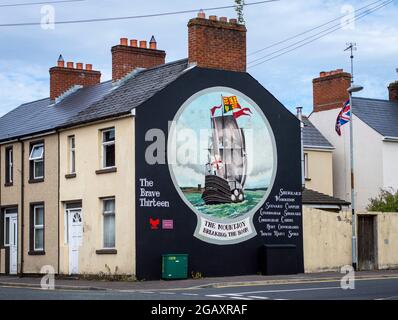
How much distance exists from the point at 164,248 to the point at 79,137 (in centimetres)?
605

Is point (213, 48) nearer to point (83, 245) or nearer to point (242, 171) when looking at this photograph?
point (242, 171)

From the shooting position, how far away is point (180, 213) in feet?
100

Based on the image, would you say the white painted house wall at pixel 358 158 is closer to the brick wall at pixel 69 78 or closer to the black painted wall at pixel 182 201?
the black painted wall at pixel 182 201

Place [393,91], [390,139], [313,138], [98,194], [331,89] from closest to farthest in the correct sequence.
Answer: [98,194] < [390,139] < [313,138] < [331,89] < [393,91]

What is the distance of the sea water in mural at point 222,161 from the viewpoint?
31.1 m

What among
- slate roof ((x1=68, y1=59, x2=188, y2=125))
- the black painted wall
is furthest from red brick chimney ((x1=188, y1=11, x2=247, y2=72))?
slate roof ((x1=68, y1=59, x2=188, y2=125))

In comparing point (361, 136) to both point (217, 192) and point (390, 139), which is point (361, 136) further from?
point (217, 192)

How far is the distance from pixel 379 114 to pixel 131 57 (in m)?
17.8

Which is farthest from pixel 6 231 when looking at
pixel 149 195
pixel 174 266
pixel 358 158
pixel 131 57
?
pixel 358 158

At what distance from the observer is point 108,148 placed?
31625mm

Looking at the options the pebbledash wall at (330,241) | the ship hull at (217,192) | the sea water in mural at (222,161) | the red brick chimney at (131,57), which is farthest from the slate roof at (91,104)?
the pebbledash wall at (330,241)

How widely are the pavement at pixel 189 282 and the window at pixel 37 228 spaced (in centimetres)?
201
